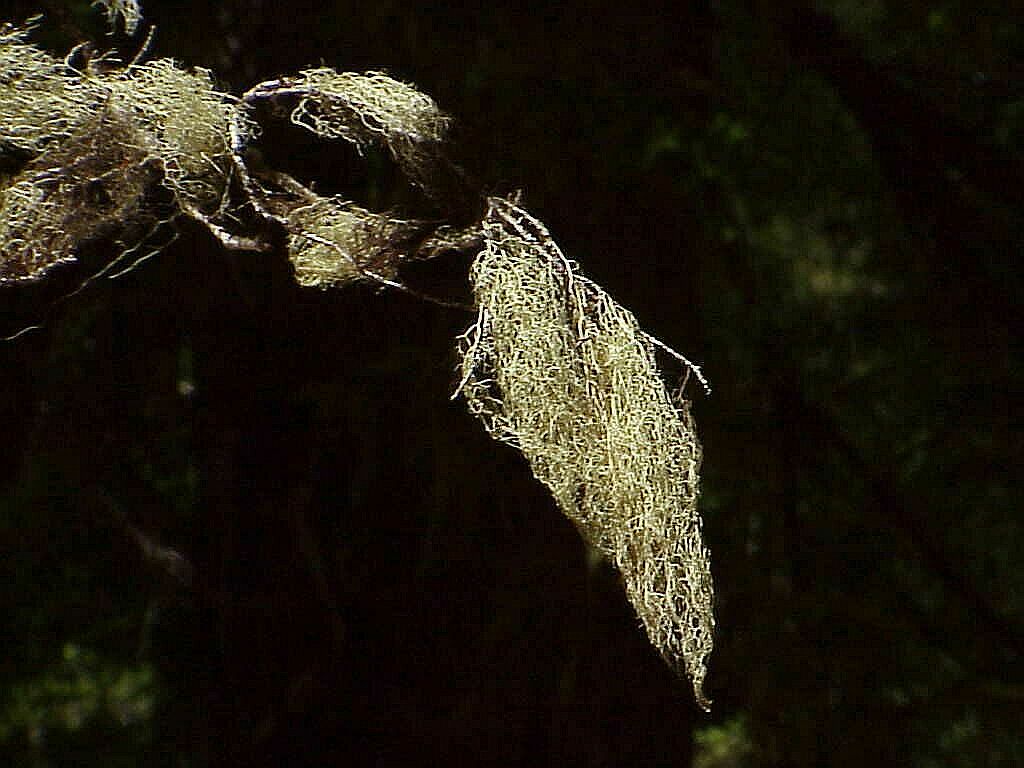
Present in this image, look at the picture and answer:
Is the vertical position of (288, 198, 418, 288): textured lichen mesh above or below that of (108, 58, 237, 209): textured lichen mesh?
below

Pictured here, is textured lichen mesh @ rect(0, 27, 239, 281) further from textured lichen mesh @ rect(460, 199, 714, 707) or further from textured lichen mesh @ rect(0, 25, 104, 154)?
textured lichen mesh @ rect(460, 199, 714, 707)

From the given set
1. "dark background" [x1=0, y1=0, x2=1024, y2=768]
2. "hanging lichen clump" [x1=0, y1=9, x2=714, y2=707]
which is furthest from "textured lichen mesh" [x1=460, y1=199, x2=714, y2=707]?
"dark background" [x1=0, y1=0, x2=1024, y2=768]

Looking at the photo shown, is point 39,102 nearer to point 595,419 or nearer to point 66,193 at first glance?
point 66,193

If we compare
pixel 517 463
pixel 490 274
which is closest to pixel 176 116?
pixel 490 274

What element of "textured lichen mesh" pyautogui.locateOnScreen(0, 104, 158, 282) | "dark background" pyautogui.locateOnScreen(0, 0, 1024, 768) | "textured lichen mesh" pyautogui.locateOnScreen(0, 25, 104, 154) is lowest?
"dark background" pyautogui.locateOnScreen(0, 0, 1024, 768)

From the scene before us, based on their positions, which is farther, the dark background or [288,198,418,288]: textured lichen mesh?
the dark background

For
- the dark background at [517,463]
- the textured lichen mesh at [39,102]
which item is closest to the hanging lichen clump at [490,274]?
the textured lichen mesh at [39,102]
